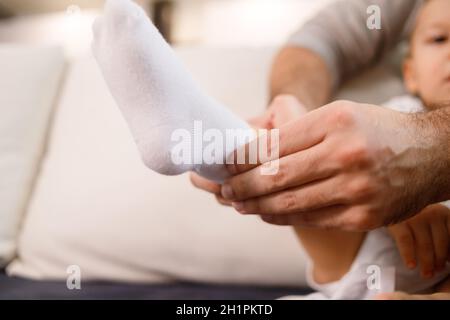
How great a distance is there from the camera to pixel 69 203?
0.75 m

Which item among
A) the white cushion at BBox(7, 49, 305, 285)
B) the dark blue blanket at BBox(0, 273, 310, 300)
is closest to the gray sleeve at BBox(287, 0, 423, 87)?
the white cushion at BBox(7, 49, 305, 285)

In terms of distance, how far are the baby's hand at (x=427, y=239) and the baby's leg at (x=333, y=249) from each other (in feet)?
0.19

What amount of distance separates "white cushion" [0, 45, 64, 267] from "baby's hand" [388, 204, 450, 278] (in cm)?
62

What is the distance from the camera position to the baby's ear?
0.75 meters

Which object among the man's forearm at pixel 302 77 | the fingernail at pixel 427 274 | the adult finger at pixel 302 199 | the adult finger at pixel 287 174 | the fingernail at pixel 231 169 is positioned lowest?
the fingernail at pixel 427 274

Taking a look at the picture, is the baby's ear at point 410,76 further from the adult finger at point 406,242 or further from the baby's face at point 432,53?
the adult finger at point 406,242

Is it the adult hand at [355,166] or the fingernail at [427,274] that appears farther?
the fingernail at [427,274]

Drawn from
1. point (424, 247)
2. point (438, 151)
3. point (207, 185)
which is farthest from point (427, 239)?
point (207, 185)

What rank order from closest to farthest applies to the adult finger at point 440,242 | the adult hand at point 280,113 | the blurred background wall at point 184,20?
1. the adult finger at point 440,242
2. the adult hand at point 280,113
3. the blurred background wall at point 184,20

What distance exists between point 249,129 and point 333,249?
0.18 m

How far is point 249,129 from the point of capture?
0.50 metres

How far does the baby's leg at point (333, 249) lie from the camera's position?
1.78 feet

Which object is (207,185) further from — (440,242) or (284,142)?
(440,242)

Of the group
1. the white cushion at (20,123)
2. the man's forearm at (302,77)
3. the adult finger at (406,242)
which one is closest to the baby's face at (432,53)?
the man's forearm at (302,77)
